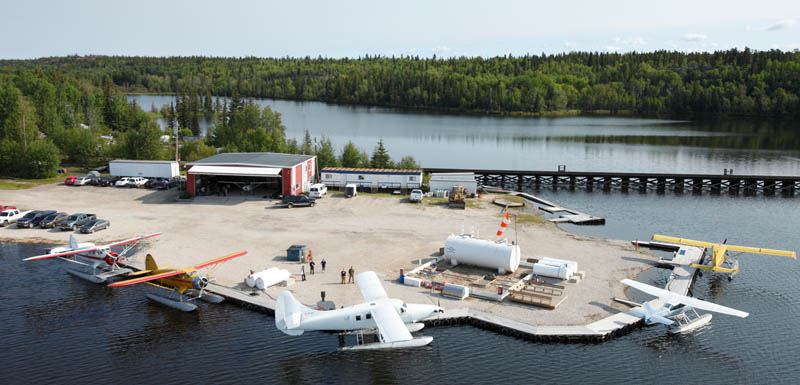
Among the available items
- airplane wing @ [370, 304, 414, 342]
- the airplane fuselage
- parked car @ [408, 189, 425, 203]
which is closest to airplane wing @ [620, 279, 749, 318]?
the airplane fuselage

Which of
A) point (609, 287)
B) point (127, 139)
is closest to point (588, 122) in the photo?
point (127, 139)

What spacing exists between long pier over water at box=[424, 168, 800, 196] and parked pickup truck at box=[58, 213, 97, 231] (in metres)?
38.6

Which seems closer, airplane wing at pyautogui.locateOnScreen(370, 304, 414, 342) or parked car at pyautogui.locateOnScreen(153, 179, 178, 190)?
airplane wing at pyautogui.locateOnScreen(370, 304, 414, 342)

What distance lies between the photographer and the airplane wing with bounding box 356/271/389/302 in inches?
1136

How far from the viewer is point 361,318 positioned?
27.1m

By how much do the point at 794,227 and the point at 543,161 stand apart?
4402cm

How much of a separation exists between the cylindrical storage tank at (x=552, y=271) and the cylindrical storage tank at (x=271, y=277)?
15.0 metres

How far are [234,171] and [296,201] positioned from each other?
7.48m

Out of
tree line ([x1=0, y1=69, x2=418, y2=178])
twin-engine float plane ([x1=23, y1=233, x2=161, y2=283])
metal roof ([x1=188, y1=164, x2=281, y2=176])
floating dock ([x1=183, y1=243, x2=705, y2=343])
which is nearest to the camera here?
floating dock ([x1=183, y1=243, x2=705, y2=343])

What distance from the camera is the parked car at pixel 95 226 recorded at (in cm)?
4456

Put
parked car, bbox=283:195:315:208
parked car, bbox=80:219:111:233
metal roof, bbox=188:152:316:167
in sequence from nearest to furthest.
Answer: parked car, bbox=80:219:111:233
parked car, bbox=283:195:315:208
metal roof, bbox=188:152:316:167

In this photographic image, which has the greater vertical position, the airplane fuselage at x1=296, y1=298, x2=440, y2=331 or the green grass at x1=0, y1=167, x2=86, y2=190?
the green grass at x1=0, y1=167, x2=86, y2=190

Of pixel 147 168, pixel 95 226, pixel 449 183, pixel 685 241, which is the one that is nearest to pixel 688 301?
pixel 685 241

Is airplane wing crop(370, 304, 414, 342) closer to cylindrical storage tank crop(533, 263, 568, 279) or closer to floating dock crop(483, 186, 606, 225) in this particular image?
cylindrical storage tank crop(533, 263, 568, 279)
